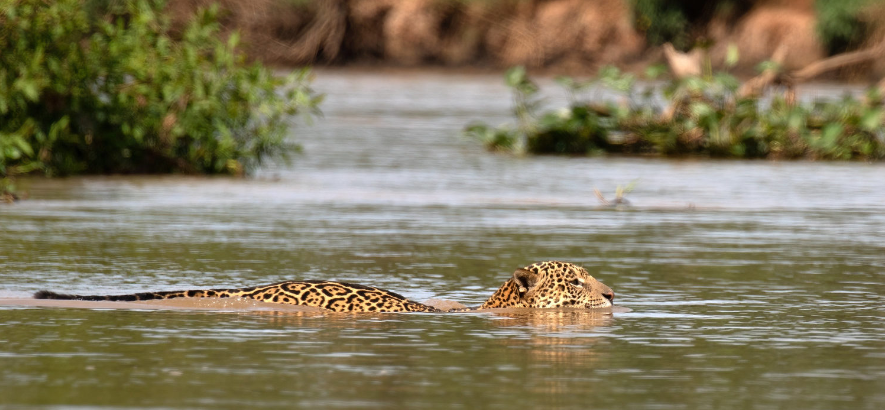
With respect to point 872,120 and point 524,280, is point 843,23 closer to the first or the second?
point 872,120

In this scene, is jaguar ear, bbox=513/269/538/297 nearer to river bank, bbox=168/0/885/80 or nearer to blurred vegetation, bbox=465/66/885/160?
blurred vegetation, bbox=465/66/885/160

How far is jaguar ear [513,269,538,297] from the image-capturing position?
31.6ft

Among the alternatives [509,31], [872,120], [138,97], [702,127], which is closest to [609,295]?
[138,97]

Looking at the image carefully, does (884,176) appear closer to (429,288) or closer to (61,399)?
(429,288)

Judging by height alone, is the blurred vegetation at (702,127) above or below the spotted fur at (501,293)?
above

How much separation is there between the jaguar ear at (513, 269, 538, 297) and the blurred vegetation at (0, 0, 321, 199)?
9457 mm

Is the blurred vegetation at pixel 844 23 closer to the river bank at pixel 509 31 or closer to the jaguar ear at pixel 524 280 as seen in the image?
the river bank at pixel 509 31

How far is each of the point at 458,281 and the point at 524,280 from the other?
68.3 inches

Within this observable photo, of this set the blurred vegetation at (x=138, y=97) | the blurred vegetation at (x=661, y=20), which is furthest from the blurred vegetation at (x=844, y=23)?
the blurred vegetation at (x=138, y=97)

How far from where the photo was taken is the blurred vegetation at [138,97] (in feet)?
62.7

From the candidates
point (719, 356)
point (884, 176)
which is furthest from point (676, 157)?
point (719, 356)

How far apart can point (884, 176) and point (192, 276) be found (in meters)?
11.8

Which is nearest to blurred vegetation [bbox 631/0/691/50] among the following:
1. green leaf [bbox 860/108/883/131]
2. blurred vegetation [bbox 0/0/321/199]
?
green leaf [bbox 860/108/883/131]

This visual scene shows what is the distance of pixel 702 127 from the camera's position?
24531 millimetres
